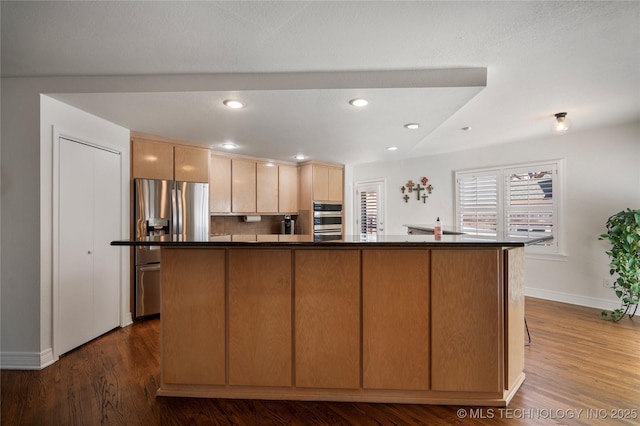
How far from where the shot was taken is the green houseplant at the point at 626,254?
134 inches

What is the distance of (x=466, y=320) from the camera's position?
2.03 meters

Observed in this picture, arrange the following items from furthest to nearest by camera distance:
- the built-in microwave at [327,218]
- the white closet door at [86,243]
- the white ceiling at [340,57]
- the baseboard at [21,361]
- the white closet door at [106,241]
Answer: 1. the built-in microwave at [327,218]
2. the white closet door at [106,241]
3. the white closet door at [86,243]
4. the baseboard at [21,361]
5. the white ceiling at [340,57]

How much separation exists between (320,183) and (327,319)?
383 cm

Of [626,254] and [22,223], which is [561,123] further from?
[22,223]

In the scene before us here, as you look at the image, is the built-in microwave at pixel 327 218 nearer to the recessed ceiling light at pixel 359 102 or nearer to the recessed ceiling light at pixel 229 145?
the recessed ceiling light at pixel 229 145

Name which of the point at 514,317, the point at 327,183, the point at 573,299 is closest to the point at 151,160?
the point at 327,183

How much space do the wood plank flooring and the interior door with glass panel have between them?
3.77 metres

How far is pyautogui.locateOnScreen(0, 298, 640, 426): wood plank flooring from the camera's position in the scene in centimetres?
189

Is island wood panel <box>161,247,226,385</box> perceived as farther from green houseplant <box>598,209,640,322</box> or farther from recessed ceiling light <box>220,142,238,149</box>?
green houseplant <box>598,209,640,322</box>

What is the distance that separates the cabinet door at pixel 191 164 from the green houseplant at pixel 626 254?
501cm

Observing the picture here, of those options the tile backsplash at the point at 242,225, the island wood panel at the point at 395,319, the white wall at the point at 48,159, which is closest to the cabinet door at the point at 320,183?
the tile backsplash at the point at 242,225

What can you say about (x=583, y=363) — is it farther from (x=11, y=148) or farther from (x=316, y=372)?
(x=11, y=148)

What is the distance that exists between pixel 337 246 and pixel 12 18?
2.29 m

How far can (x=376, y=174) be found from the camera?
649 cm
